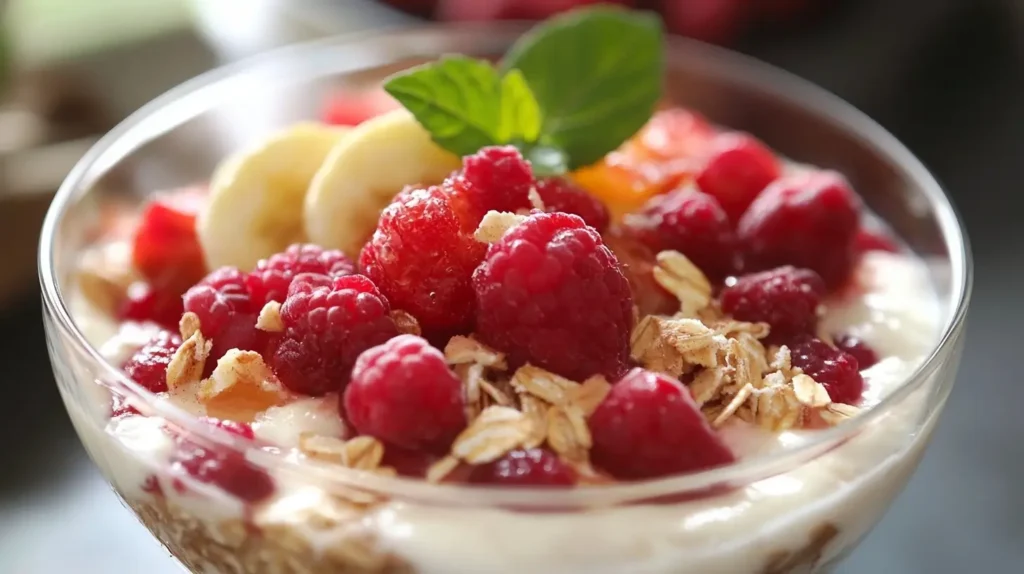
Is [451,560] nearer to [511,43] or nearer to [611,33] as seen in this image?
[611,33]

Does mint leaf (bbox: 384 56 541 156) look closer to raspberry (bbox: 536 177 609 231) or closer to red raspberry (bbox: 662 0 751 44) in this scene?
raspberry (bbox: 536 177 609 231)

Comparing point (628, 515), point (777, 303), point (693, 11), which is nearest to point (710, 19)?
point (693, 11)

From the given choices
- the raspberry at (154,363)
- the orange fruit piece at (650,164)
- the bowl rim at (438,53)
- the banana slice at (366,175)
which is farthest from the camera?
the orange fruit piece at (650,164)

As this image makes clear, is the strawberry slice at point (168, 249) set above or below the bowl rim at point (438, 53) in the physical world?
below

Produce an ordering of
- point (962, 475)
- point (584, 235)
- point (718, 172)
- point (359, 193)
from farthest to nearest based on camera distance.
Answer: point (962, 475) → point (718, 172) → point (359, 193) → point (584, 235)

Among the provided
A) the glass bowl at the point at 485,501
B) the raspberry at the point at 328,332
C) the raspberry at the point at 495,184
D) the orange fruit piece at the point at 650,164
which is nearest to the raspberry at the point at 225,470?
the glass bowl at the point at 485,501

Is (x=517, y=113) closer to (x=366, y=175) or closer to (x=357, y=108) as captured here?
(x=366, y=175)

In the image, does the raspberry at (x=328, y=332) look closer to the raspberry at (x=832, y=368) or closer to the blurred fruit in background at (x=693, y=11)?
the raspberry at (x=832, y=368)

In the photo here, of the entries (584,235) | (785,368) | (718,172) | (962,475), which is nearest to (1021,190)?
(962,475)
